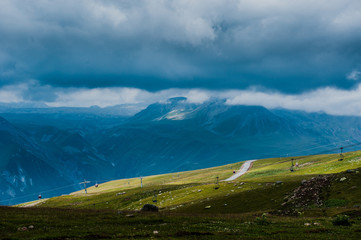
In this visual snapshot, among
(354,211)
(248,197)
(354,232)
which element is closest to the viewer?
(354,232)

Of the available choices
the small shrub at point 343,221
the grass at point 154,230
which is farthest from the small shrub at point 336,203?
the small shrub at point 343,221

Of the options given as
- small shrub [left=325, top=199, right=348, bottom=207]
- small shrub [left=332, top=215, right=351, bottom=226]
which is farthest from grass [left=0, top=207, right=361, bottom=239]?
small shrub [left=325, top=199, right=348, bottom=207]

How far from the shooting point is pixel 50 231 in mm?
28688

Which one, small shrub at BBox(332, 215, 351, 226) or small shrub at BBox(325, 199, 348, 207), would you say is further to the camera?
small shrub at BBox(325, 199, 348, 207)

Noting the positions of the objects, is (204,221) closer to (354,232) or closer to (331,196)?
(354,232)

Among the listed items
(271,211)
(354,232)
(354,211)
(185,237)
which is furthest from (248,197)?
(185,237)

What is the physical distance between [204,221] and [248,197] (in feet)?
130

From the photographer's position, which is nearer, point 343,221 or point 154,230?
point 154,230

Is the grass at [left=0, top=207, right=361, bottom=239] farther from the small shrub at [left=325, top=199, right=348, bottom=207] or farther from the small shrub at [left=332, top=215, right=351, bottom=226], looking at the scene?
the small shrub at [left=325, top=199, right=348, bottom=207]

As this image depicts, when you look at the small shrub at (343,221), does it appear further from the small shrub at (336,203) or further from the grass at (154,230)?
the small shrub at (336,203)

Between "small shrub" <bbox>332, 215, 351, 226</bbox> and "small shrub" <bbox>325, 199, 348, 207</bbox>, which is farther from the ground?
"small shrub" <bbox>332, 215, 351, 226</bbox>

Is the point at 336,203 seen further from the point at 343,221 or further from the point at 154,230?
the point at 154,230

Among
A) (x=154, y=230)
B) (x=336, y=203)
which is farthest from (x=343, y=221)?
(x=154, y=230)

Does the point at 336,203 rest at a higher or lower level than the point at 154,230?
lower
